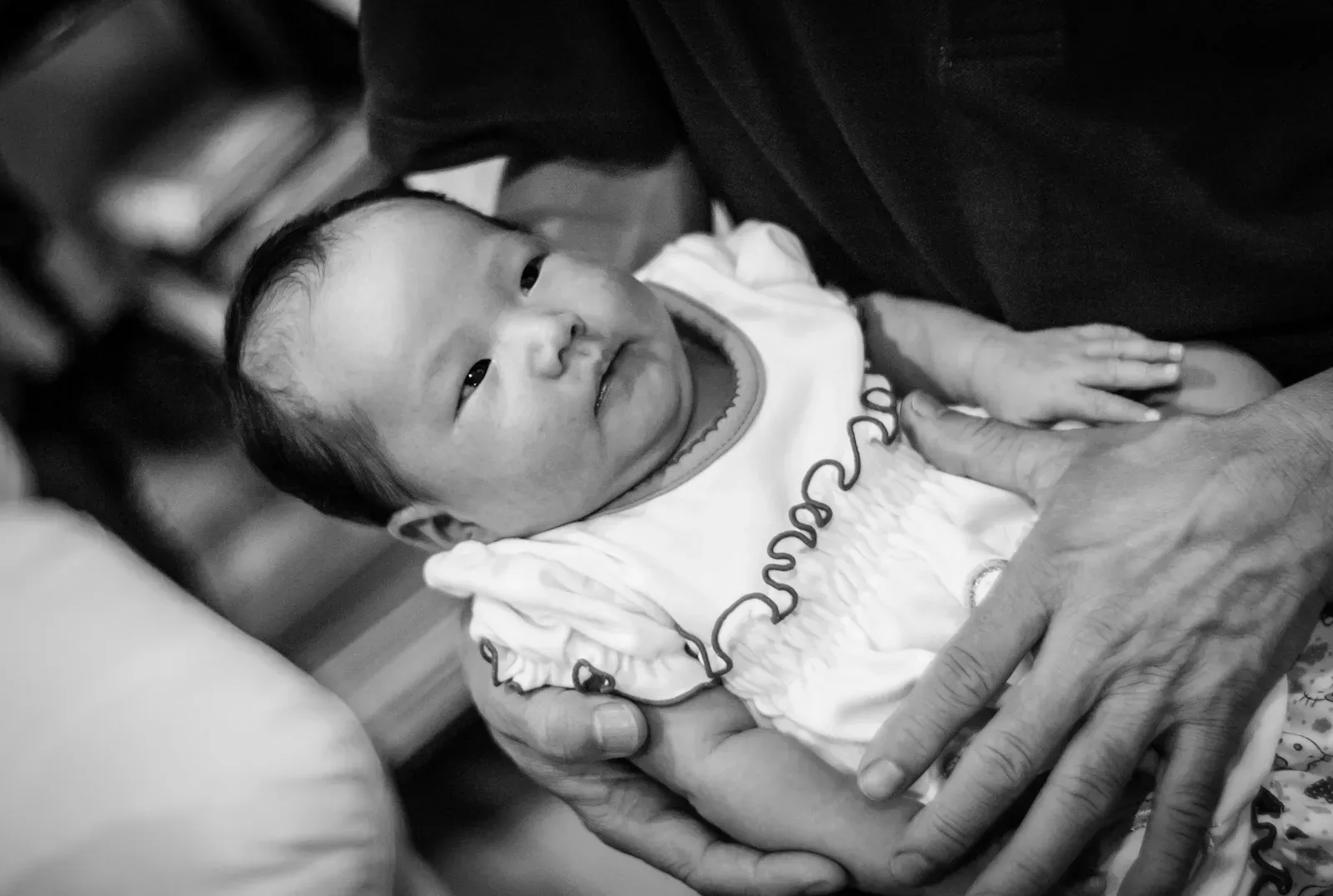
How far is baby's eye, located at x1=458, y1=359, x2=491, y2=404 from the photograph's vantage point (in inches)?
30.1

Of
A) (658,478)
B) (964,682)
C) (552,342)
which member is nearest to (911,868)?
(964,682)

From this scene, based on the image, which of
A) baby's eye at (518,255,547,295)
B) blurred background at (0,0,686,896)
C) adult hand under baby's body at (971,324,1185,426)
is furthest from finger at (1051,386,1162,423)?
blurred background at (0,0,686,896)

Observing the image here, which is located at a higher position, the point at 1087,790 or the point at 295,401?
the point at 295,401

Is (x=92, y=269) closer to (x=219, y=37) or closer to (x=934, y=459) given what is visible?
(x=219, y=37)

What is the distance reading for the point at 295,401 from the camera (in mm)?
768

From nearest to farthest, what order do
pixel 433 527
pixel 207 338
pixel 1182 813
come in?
pixel 1182 813 < pixel 433 527 < pixel 207 338

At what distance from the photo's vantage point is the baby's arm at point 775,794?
71 cm

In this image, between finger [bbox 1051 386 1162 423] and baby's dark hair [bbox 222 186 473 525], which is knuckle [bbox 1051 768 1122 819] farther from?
baby's dark hair [bbox 222 186 473 525]

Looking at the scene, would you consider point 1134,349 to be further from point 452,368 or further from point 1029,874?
point 452,368

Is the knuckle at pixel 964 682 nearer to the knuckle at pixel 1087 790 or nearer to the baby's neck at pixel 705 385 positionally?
the knuckle at pixel 1087 790

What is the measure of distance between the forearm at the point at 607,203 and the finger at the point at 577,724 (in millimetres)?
491

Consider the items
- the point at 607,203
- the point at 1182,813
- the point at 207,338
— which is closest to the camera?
the point at 1182,813

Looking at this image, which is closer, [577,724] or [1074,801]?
[1074,801]

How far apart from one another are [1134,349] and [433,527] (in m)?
0.63
